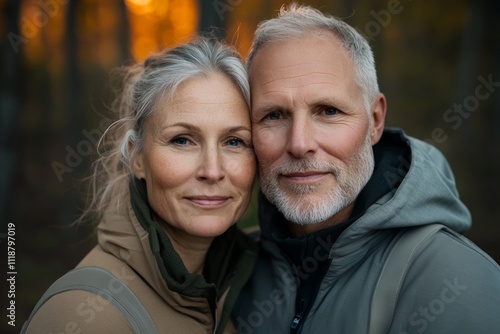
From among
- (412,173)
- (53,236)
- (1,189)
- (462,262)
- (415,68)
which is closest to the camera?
(462,262)

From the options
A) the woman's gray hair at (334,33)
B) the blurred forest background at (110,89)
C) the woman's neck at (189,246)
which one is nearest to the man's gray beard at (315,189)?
the woman's gray hair at (334,33)

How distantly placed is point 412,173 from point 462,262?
47cm

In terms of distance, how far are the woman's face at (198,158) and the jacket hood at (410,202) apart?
61 cm

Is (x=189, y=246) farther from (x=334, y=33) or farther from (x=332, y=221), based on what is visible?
(x=334, y=33)

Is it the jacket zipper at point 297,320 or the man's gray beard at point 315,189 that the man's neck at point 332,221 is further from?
the jacket zipper at point 297,320

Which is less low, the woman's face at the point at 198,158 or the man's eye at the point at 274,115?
the man's eye at the point at 274,115

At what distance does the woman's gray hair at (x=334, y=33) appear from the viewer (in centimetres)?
274

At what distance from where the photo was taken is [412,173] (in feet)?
8.00

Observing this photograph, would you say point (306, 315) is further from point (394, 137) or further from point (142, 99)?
point (142, 99)

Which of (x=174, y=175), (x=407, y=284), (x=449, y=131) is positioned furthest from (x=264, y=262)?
(x=449, y=131)

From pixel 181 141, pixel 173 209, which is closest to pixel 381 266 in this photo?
pixel 173 209

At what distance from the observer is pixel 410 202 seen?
235 centimetres

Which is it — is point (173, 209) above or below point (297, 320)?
above

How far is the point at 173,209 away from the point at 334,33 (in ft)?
4.01
